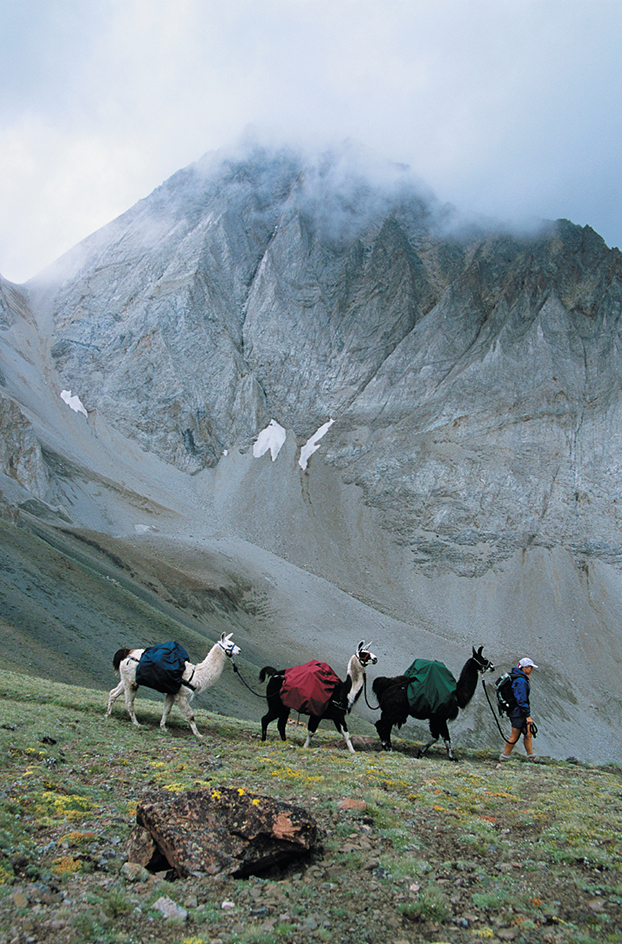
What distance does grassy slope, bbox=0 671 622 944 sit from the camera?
4770 mm

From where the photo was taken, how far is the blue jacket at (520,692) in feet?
48.4

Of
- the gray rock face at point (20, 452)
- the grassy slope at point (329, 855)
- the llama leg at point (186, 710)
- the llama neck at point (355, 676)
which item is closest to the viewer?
the grassy slope at point (329, 855)

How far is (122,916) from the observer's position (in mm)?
4695

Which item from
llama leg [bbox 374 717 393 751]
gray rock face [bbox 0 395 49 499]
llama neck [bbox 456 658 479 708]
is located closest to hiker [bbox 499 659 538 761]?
llama neck [bbox 456 658 479 708]

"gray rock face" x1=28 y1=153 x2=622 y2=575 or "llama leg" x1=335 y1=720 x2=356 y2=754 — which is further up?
"gray rock face" x1=28 y1=153 x2=622 y2=575

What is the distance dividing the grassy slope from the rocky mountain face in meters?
39.8

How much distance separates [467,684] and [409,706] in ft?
5.98

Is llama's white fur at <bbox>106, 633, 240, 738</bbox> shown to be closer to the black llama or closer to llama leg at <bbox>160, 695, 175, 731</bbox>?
llama leg at <bbox>160, 695, 175, 731</bbox>

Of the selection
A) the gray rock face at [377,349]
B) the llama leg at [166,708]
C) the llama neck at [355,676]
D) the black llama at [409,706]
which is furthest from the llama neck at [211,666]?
the gray rock face at [377,349]

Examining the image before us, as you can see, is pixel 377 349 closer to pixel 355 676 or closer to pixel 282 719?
pixel 355 676

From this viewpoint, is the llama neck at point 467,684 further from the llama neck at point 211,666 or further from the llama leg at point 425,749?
the llama neck at point 211,666

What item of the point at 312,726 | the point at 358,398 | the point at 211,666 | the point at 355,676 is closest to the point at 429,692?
the point at 355,676

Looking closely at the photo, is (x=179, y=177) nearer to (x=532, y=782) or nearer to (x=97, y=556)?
(x=97, y=556)

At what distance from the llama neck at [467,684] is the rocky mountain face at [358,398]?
3382cm
